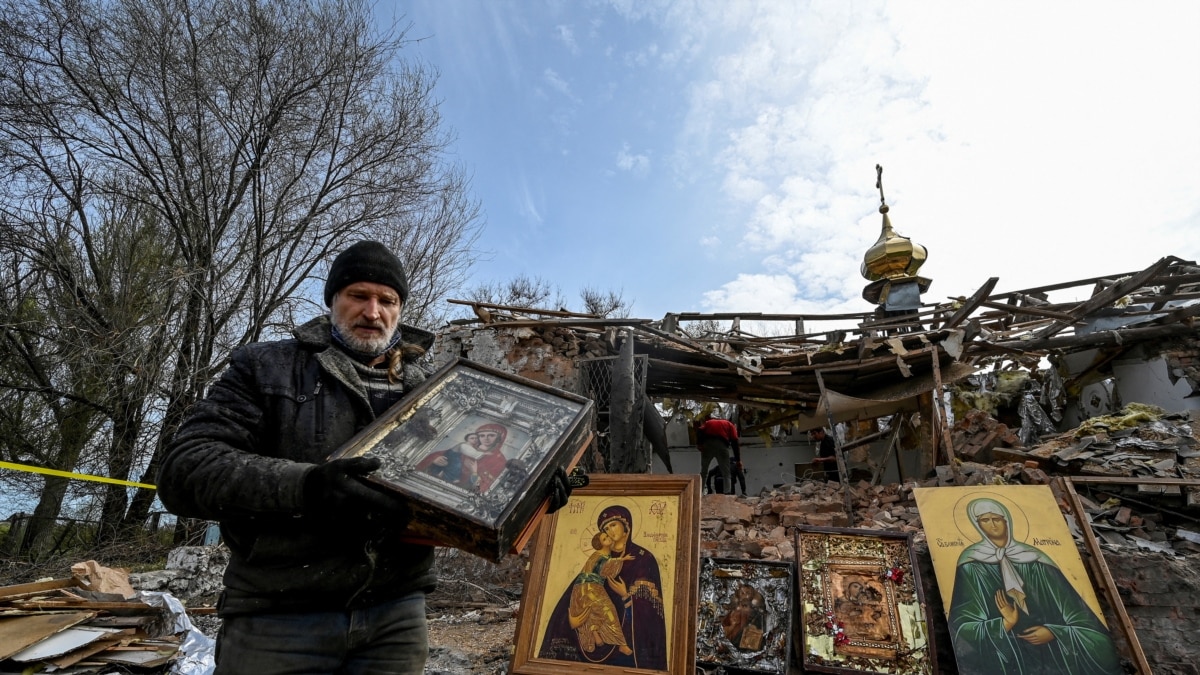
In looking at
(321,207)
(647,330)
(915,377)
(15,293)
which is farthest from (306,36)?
(915,377)

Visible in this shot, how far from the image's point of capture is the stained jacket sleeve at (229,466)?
1407 mm

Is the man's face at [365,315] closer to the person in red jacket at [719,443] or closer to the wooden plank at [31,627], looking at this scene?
the wooden plank at [31,627]

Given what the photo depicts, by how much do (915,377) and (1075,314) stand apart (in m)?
2.57

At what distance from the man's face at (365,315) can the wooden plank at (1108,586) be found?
4.49 metres

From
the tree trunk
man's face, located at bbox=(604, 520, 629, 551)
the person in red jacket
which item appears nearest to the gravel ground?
man's face, located at bbox=(604, 520, 629, 551)

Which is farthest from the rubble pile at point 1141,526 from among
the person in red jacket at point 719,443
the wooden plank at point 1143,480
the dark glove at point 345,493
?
the person in red jacket at point 719,443

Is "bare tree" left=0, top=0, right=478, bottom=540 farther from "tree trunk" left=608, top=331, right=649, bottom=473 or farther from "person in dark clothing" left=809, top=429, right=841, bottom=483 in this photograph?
"person in dark clothing" left=809, top=429, right=841, bottom=483

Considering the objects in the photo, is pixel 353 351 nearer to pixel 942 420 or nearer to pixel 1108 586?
pixel 1108 586

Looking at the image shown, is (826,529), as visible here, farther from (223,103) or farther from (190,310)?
(223,103)

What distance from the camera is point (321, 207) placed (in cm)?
1001

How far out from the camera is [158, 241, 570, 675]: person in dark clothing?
1425 mm

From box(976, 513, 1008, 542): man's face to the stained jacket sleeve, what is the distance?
14.9ft

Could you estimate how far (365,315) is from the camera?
181cm

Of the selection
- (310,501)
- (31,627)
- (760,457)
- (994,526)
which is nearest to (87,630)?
(31,627)
